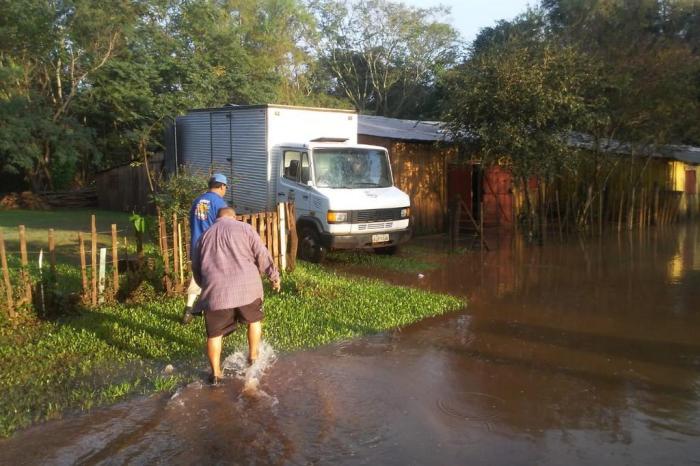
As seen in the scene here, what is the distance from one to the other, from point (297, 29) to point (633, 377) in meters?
39.2

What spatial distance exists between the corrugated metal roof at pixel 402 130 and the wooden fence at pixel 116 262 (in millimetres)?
6218

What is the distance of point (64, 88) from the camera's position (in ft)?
85.6

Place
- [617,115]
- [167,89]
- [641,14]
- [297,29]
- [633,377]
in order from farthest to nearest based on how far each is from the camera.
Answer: [297,29]
[641,14]
[167,89]
[617,115]
[633,377]

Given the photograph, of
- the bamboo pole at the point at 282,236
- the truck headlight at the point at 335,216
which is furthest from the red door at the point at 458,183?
the bamboo pole at the point at 282,236

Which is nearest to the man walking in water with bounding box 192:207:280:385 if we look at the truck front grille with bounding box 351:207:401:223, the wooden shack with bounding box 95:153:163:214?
the truck front grille with bounding box 351:207:401:223

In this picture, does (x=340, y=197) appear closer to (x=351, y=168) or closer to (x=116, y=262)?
(x=351, y=168)

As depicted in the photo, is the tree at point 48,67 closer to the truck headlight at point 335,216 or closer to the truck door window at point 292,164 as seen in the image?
the truck door window at point 292,164

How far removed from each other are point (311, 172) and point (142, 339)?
5.84 metres

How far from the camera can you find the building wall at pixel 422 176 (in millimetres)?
16938

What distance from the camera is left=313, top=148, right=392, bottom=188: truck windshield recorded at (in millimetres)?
12453

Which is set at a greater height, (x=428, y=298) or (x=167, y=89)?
(x=167, y=89)

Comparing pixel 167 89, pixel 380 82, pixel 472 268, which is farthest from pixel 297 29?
pixel 472 268

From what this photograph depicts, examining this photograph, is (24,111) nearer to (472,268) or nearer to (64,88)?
(64,88)

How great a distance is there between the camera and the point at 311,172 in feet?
40.4
